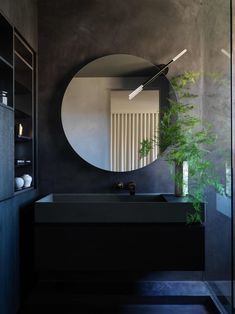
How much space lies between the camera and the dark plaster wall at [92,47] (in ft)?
10.2

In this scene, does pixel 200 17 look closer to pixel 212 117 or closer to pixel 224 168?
pixel 212 117

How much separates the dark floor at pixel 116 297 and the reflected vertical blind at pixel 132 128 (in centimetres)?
99

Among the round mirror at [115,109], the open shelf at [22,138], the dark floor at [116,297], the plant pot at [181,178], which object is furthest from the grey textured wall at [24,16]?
the dark floor at [116,297]

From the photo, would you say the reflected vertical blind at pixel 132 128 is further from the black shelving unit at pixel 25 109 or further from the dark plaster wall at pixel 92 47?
the black shelving unit at pixel 25 109

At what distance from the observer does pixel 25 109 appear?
2.99 metres

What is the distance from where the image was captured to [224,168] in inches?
87.9

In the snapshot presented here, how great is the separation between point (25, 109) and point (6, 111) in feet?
2.26

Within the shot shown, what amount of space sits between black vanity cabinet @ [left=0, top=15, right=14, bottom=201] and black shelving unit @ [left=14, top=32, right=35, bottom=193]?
1.14 ft

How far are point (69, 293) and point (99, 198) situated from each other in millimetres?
812

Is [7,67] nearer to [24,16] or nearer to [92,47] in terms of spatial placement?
[24,16]

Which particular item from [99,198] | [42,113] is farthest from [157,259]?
[42,113]

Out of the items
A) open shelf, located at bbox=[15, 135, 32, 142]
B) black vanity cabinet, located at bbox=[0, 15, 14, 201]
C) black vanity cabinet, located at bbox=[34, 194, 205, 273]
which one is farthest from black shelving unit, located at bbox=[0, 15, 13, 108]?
black vanity cabinet, located at bbox=[34, 194, 205, 273]

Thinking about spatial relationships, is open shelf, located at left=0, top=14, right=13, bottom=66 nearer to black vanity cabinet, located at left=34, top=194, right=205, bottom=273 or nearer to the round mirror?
the round mirror

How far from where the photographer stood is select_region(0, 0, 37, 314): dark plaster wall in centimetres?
231
